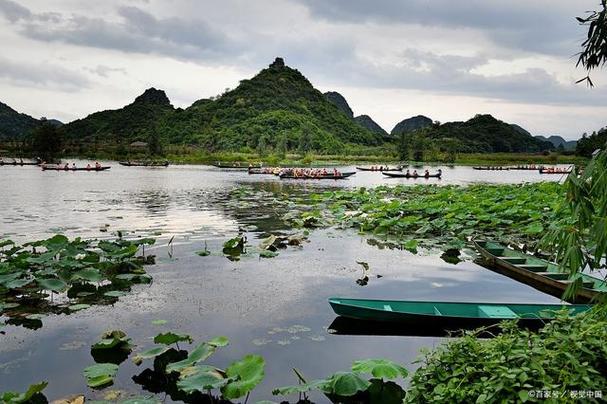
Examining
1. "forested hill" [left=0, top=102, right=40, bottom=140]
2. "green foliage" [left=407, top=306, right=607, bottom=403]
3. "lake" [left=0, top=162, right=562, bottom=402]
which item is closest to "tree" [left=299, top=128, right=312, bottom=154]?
"lake" [left=0, top=162, right=562, bottom=402]

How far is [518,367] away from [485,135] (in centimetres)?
14749

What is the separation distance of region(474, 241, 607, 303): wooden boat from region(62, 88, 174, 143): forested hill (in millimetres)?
110287

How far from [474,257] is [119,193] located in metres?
23.5

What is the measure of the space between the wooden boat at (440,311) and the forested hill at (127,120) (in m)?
113

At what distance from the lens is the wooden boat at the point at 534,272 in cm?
871

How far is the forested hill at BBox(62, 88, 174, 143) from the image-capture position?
121m

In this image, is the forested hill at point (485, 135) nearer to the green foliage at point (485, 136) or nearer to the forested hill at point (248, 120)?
the green foliage at point (485, 136)

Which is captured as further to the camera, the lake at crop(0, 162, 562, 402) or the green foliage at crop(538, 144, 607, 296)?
the lake at crop(0, 162, 562, 402)

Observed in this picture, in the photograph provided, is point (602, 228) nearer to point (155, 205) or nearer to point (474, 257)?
point (474, 257)

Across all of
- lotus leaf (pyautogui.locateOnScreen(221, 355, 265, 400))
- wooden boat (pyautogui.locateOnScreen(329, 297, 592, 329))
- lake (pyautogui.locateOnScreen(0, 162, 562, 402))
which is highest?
lotus leaf (pyautogui.locateOnScreen(221, 355, 265, 400))

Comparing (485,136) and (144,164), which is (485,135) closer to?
(485,136)

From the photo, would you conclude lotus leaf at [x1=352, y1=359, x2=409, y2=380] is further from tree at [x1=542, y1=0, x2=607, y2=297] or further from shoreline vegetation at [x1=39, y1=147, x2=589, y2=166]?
shoreline vegetation at [x1=39, y1=147, x2=589, y2=166]

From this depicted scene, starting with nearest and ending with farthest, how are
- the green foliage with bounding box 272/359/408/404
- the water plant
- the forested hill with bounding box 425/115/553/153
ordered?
the green foliage with bounding box 272/359/408/404
the water plant
the forested hill with bounding box 425/115/553/153

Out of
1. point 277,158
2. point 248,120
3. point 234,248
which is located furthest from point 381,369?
point 248,120
